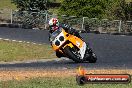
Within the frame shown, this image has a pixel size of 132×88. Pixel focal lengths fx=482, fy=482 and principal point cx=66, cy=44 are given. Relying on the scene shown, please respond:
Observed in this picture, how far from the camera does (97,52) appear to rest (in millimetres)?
26203

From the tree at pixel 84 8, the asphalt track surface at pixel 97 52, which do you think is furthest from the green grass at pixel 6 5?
the asphalt track surface at pixel 97 52

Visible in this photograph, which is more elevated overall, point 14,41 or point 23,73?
point 23,73

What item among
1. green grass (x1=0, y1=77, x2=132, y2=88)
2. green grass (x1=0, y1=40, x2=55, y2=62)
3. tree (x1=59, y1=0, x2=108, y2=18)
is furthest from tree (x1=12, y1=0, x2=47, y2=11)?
green grass (x1=0, y1=77, x2=132, y2=88)

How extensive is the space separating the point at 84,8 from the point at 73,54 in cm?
2421

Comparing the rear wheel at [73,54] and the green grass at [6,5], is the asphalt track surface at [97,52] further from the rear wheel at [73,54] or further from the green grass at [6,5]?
the green grass at [6,5]

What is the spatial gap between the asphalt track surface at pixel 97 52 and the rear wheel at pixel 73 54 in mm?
238

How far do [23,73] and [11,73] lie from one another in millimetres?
400

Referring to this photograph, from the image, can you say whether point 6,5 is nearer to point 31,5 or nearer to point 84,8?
point 31,5


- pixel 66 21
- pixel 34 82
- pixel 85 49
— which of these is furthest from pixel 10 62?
pixel 66 21

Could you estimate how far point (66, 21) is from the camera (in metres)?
42.2

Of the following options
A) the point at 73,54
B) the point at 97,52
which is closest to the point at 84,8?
the point at 97,52

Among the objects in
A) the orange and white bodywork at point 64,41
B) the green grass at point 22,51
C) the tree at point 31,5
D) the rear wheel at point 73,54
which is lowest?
the tree at point 31,5

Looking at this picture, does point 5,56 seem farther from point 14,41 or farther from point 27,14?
point 27,14

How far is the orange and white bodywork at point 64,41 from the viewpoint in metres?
17.8
